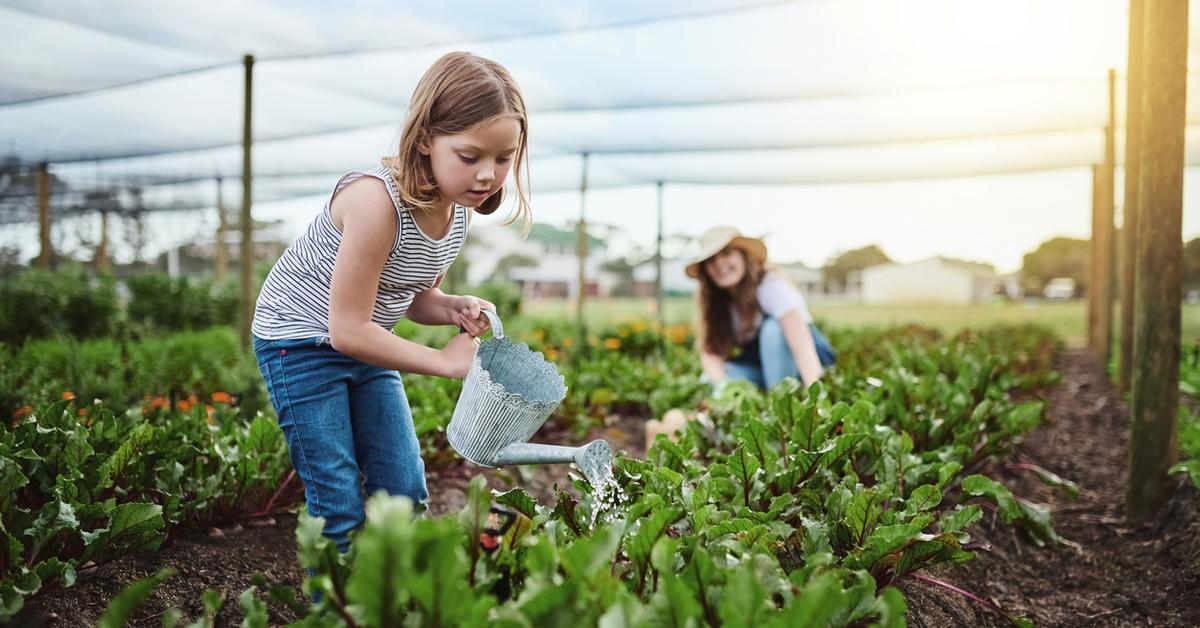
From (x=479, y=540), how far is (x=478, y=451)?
0.36m

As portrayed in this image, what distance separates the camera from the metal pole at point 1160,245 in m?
3.11

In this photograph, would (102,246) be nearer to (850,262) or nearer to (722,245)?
(722,245)

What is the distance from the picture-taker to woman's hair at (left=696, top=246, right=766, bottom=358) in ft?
16.2

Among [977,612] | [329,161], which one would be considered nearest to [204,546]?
[977,612]

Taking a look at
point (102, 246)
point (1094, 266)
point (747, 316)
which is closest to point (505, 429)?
point (747, 316)

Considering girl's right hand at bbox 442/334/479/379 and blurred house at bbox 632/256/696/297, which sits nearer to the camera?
girl's right hand at bbox 442/334/479/379

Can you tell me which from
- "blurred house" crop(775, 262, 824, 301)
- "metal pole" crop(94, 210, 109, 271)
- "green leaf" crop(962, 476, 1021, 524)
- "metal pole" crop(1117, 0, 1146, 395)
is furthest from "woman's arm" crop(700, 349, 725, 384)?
"blurred house" crop(775, 262, 824, 301)

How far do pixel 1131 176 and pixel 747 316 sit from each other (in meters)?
2.30

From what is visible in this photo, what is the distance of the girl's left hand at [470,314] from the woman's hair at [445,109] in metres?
0.30

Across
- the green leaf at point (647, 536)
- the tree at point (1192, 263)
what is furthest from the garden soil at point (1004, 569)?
the tree at point (1192, 263)

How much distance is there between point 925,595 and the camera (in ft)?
7.50

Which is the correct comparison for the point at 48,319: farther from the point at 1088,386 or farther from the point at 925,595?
the point at 1088,386

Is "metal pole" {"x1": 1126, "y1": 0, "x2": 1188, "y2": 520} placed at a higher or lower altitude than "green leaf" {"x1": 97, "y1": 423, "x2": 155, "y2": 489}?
higher

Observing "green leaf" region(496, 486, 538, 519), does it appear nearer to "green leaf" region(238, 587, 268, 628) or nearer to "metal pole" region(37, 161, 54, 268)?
"green leaf" region(238, 587, 268, 628)
